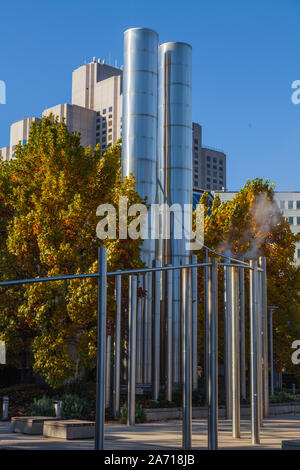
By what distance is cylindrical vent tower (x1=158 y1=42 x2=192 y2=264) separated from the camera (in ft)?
117

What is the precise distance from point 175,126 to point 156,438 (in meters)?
20.9

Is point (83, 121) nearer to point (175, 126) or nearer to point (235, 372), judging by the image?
point (175, 126)

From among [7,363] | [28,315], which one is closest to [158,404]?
[28,315]

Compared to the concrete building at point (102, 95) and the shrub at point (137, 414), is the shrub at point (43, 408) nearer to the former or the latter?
the shrub at point (137, 414)

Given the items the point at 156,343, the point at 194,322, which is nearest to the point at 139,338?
the point at 156,343

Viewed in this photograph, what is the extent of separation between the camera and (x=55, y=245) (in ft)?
92.4

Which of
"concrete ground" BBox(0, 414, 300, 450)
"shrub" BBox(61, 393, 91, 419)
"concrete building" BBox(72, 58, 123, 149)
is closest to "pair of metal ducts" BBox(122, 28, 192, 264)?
"shrub" BBox(61, 393, 91, 419)

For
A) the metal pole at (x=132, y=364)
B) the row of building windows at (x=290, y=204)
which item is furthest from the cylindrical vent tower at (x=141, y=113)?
the row of building windows at (x=290, y=204)

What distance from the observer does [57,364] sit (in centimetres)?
2659

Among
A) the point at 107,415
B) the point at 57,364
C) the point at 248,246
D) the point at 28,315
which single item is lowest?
the point at 107,415

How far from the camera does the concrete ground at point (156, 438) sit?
17.7 meters

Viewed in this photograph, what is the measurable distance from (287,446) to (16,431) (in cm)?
939

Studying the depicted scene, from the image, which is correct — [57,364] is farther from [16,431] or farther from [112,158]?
[112,158]

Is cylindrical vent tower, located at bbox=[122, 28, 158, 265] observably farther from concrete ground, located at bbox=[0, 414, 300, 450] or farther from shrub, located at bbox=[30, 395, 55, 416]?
concrete ground, located at bbox=[0, 414, 300, 450]
